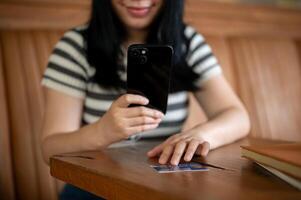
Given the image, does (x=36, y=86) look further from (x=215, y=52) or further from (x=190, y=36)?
(x=215, y=52)

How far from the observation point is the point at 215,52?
1.63 meters

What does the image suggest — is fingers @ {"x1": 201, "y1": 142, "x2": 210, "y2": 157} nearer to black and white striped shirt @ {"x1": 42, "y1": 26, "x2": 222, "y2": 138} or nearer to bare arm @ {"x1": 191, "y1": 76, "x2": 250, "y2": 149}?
bare arm @ {"x1": 191, "y1": 76, "x2": 250, "y2": 149}

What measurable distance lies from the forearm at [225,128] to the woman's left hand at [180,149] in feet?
0.23

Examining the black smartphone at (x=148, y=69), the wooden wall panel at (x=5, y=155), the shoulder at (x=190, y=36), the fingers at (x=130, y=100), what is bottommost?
the wooden wall panel at (x=5, y=155)

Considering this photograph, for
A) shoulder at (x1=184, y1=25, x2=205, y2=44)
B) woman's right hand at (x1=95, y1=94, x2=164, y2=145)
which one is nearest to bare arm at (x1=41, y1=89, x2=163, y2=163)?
woman's right hand at (x1=95, y1=94, x2=164, y2=145)

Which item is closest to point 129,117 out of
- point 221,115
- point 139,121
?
point 139,121

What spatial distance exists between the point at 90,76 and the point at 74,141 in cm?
27

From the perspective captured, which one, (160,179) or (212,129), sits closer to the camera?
(160,179)

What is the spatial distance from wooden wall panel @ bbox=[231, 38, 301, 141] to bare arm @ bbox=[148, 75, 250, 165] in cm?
55

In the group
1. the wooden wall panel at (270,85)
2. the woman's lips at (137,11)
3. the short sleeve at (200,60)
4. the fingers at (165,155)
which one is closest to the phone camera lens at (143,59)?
the fingers at (165,155)

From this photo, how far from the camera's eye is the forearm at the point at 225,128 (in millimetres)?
880

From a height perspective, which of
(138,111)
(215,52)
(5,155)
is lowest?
(5,155)

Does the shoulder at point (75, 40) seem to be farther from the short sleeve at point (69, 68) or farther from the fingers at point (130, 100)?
the fingers at point (130, 100)

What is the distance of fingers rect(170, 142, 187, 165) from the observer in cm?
68
